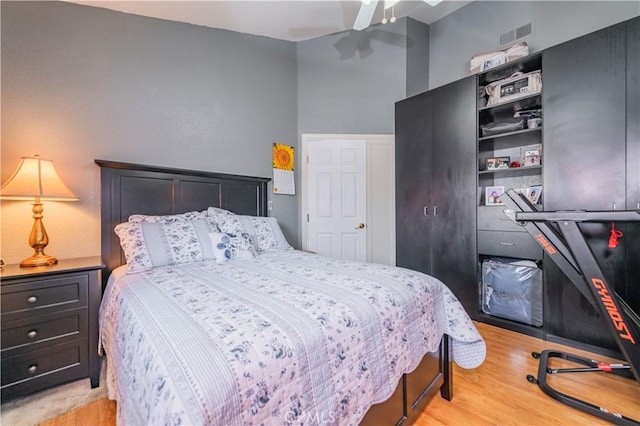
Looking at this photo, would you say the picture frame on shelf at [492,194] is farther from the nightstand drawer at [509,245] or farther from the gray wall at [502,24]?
the gray wall at [502,24]

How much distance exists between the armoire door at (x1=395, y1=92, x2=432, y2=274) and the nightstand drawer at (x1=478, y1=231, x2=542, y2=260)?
1.78 feet

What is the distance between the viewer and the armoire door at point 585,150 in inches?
79.0

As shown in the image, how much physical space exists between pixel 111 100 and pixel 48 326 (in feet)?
5.76

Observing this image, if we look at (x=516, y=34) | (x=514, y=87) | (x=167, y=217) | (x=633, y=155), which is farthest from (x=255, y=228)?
(x=516, y=34)

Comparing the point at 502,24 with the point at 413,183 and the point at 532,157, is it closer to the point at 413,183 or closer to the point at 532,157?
the point at 532,157

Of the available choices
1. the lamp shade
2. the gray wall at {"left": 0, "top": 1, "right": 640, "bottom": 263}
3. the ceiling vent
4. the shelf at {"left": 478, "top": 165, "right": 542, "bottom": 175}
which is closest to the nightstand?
the lamp shade

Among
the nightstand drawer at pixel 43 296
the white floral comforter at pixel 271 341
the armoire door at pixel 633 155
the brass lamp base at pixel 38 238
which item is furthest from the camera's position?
the armoire door at pixel 633 155

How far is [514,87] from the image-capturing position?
8.48ft

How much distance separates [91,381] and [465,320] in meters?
2.30

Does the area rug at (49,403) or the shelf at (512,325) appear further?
the shelf at (512,325)

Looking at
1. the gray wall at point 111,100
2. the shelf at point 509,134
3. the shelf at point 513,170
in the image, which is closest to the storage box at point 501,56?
the shelf at point 509,134

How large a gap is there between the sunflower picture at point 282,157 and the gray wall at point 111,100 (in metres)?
0.16

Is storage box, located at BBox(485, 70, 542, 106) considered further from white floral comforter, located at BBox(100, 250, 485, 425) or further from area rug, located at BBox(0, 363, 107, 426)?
area rug, located at BBox(0, 363, 107, 426)

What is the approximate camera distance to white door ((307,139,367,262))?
361 cm
